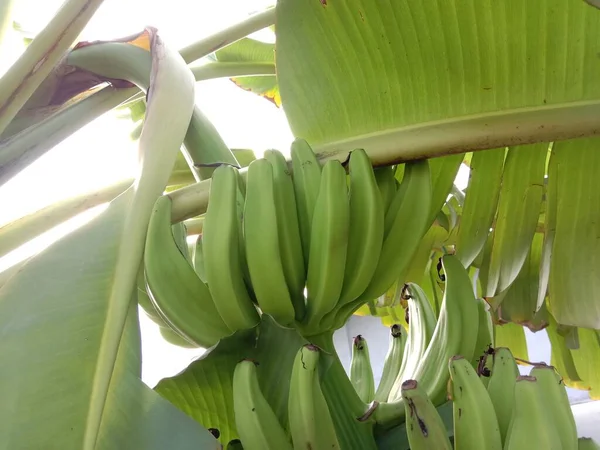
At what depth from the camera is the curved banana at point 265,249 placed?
1.28ft

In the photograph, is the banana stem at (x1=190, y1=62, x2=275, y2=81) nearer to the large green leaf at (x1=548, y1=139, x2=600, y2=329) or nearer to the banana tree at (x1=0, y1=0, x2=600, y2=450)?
the banana tree at (x1=0, y1=0, x2=600, y2=450)

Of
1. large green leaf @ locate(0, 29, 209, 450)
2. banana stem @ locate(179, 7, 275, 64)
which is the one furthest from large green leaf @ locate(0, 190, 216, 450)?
banana stem @ locate(179, 7, 275, 64)

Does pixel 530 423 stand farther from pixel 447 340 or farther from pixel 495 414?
pixel 447 340

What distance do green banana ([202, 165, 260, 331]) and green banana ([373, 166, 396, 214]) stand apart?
152 mm

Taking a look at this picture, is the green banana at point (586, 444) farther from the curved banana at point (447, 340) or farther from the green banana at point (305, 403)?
the green banana at point (305, 403)

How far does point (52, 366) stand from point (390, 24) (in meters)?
0.39

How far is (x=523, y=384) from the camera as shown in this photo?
0.34 metres

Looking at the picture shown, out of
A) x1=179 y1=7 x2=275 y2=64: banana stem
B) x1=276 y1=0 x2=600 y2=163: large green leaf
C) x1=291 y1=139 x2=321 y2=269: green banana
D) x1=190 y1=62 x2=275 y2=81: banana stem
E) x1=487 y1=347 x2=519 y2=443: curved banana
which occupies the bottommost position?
x1=487 y1=347 x2=519 y2=443: curved banana

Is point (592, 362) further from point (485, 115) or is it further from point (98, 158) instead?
point (98, 158)

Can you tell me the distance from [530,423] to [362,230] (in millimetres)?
184

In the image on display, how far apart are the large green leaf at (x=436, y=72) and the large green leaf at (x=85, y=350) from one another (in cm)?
21

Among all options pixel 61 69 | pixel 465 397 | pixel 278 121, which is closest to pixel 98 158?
pixel 278 121

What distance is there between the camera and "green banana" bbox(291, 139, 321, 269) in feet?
1.43

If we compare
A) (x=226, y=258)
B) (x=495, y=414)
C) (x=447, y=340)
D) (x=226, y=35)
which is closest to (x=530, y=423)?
(x=495, y=414)
